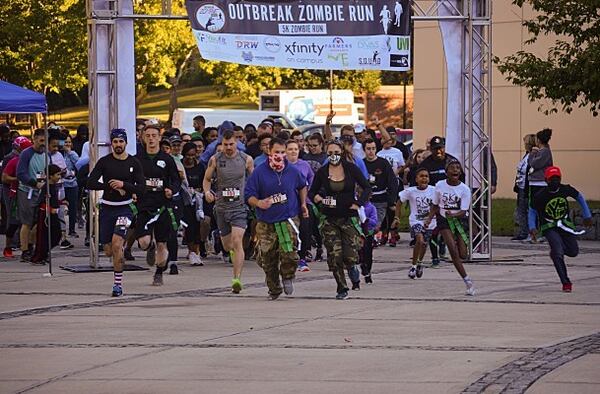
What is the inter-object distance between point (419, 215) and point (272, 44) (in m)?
3.15

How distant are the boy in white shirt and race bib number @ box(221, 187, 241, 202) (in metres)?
2.29

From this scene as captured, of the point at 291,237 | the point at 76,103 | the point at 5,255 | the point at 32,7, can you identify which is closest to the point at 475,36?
the point at 291,237

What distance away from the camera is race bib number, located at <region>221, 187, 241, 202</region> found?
16.6 meters

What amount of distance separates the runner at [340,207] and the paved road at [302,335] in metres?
0.47

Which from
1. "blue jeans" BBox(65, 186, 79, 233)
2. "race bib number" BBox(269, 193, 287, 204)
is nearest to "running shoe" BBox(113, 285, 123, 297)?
"race bib number" BBox(269, 193, 287, 204)

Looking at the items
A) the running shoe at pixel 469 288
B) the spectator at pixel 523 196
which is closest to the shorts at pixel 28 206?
the running shoe at pixel 469 288

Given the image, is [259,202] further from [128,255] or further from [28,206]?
[28,206]

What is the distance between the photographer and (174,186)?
16.9 m

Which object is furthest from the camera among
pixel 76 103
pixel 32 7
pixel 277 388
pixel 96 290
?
pixel 76 103

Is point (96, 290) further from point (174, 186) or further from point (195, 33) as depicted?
point (195, 33)

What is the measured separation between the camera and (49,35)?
47.6 metres

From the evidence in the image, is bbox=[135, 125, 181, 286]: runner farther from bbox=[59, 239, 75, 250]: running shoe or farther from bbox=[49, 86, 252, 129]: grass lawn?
bbox=[49, 86, 252, 129]: grass lawn

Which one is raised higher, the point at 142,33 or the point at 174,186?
the point at 142,33

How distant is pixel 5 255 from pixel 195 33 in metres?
4.76
